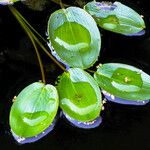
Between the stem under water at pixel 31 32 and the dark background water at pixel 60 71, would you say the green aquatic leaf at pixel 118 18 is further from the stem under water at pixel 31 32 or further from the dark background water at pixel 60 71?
the stem under water at pixel 31 32

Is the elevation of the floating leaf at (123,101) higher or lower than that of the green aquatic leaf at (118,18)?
lower

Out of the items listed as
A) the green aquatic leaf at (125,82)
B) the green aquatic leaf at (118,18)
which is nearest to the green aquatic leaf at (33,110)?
the green aquatic leaf at (125,82)

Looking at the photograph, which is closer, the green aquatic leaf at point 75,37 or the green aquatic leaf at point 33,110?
the green aquatic leaf at point 33,110

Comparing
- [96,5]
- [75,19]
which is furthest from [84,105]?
[96,5]

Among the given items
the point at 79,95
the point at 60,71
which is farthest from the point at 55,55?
the point at 79,95

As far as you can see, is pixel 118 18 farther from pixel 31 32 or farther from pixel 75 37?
pixel 31 32

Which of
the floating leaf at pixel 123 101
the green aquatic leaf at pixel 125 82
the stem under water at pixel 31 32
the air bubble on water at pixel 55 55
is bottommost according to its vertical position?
the floating leaf at pixel 123 101
